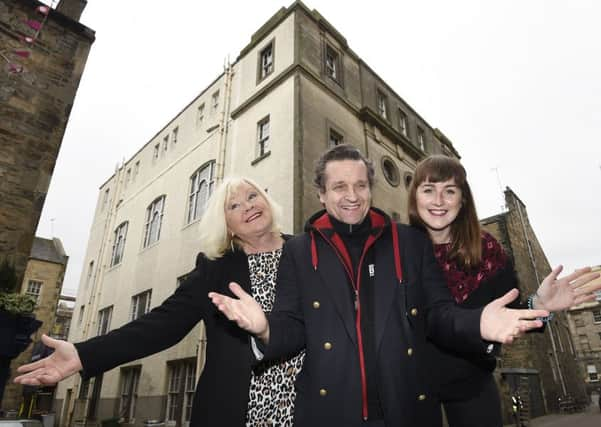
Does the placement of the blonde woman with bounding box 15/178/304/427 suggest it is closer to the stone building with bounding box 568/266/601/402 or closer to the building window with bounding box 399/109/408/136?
the building window with bounding box 399/109/408/136

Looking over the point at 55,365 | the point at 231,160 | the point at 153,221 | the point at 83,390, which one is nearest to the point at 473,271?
the point at 55,365

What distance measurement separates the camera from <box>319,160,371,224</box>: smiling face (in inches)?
85.9

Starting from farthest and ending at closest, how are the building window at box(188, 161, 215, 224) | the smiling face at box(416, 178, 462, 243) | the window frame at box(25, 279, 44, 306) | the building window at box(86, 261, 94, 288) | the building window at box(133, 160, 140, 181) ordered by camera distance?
the window frame at box(25, 279, 44, 306)
the building window at box(86, 261, 94, 288)
the building window at box(133, 160, 140, 181)
the building window at box(188, 161, 215, 224)
the smiling face at box(416, 178, 462, 243)

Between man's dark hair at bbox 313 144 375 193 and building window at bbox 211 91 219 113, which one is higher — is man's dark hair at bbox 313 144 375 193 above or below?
below

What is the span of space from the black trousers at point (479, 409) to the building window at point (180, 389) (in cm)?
1219

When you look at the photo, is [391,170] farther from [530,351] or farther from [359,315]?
[359,315]

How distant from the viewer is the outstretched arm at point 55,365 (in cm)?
201

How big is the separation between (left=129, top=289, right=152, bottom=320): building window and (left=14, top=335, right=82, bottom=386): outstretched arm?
15.5 meters

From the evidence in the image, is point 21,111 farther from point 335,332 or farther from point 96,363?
point 335,332

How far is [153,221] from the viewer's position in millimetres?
18844

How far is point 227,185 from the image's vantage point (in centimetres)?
310

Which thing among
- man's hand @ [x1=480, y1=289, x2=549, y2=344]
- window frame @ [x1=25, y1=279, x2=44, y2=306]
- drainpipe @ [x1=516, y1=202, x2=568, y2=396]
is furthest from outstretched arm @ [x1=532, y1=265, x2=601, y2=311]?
window frame @ [x1=25, y1=279, x2=44, y2=306]

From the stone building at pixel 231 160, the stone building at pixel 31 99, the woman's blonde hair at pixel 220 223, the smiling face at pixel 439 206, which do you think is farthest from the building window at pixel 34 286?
the smiling face at pixel 439 206

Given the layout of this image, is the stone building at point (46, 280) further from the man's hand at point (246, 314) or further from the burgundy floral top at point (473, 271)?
the burgundy floral top at point (473, 271)
